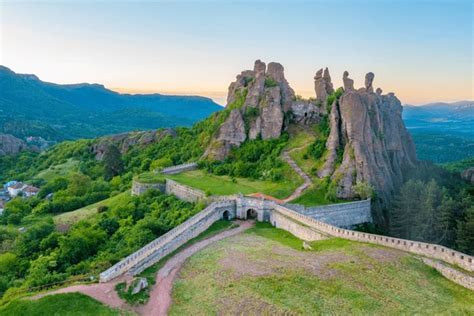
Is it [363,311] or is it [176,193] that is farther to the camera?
[176,193]

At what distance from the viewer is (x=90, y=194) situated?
75062 millimetres

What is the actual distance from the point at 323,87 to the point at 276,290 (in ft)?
170

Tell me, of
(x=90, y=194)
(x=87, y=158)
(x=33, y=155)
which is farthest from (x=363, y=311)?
(x=33, y=155)

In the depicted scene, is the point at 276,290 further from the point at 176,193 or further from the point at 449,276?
the point at 176,193

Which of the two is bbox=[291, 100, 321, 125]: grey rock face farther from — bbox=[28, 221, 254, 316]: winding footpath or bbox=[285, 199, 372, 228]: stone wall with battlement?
bbox=[28, 221, 254, 316]: winding footpath

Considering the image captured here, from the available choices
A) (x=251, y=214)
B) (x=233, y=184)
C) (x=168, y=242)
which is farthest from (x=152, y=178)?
(x=168, y=242)

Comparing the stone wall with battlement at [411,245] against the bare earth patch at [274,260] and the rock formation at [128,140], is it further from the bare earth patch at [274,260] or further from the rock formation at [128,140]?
the rock formation at [128,140]

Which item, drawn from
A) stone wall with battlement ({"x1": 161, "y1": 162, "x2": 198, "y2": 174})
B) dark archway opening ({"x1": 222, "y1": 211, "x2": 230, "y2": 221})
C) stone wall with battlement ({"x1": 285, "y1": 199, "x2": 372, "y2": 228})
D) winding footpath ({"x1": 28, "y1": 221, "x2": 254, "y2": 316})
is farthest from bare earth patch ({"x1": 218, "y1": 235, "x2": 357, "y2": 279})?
stone wall with battlement ({"x1": 161, "y1": 162, "x2": 198, "y2": 174})

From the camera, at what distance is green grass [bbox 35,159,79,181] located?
105m

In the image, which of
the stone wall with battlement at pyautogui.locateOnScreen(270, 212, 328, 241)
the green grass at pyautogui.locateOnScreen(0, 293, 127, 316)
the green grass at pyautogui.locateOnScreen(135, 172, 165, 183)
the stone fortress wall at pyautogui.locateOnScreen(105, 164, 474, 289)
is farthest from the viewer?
the green grass at pyautogui.locateOnScreen(135, 172, 165, 183)

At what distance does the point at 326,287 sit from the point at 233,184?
35858 millimetres

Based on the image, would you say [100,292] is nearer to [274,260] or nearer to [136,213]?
[274,260]

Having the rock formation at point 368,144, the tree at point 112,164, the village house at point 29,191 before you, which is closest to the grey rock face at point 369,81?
the rock formation at point 368,144

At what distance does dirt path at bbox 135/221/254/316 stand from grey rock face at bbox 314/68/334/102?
38028mm
